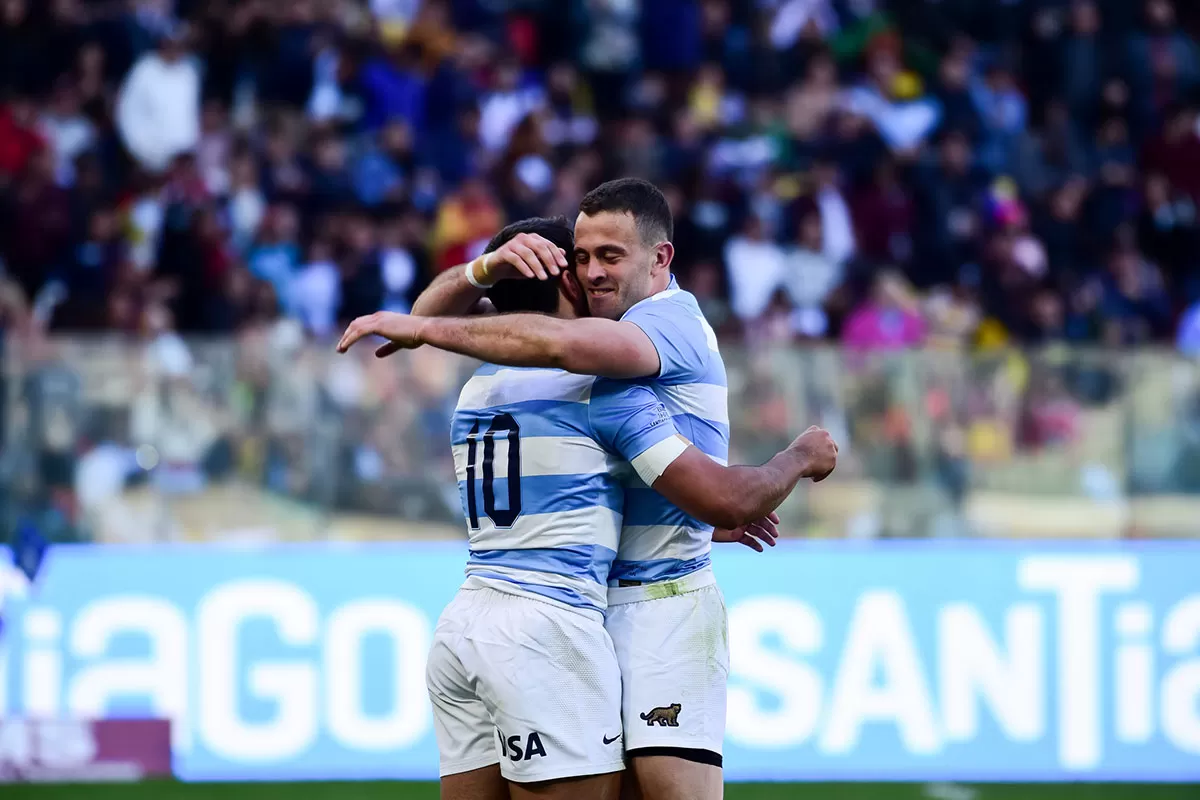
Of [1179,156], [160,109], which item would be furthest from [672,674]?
[1179,156]

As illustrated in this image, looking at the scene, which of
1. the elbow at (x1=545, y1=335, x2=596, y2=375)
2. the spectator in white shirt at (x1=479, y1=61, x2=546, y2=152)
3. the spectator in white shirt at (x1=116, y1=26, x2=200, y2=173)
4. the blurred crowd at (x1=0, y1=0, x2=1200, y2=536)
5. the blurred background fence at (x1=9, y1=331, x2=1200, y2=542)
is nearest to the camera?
the elbow at (x1=545, y1=335, x2=596, y2=375)

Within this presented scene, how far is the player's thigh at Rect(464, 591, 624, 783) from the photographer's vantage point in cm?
459

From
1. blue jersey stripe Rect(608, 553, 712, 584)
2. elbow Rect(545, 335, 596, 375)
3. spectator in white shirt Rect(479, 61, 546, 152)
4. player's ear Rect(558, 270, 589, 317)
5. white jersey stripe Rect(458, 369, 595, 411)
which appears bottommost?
blue jersey stripe Rect(608, 553, 712, 584)

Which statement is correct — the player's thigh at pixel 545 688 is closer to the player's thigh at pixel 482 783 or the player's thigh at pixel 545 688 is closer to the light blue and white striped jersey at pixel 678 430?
the player's thigh at pixel 482 783

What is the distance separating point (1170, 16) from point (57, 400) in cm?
1095

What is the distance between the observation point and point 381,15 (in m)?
15.1

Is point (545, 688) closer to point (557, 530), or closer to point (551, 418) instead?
point (557, 530)

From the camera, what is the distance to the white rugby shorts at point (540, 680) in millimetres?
4590

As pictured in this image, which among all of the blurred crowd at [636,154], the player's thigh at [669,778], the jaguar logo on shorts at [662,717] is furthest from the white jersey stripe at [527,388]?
the blurred crowd at [636,154]

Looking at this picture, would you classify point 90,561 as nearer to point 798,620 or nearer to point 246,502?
point 246,502

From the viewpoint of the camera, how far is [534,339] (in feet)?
14.8

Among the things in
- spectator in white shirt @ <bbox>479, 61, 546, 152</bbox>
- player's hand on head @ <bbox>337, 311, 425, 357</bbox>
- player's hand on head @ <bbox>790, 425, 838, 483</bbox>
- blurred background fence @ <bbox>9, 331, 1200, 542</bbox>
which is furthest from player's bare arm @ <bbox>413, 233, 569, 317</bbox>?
spectator in white shirt @ <bbox>479, 61, 546, 152</bbox>

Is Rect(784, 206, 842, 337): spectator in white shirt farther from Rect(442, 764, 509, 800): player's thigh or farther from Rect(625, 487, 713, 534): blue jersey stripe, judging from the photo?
Rect(442, 764, 509, 800): player's thigh

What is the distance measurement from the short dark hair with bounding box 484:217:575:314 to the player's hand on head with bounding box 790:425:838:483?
0.84 metres
